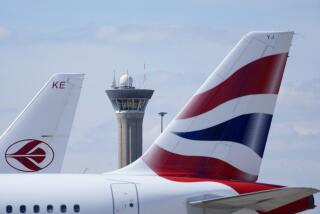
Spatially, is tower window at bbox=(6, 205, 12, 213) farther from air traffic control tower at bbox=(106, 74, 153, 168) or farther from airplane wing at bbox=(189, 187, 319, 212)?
air traffic control tower at bbox=(106, 74, 153, 168)

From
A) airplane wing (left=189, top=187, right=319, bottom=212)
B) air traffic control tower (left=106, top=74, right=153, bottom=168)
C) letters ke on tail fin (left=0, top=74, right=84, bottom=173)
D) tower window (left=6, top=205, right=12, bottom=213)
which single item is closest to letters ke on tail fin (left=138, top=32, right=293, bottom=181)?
airplane wing (left=189, top=187, right=319, bottom=212)

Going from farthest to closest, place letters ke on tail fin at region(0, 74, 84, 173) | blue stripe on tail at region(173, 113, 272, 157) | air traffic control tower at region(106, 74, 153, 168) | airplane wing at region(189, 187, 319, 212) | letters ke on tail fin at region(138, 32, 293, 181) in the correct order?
air traffic control tower at region(106, 74, 153, 168) < letters ke on tail fin at region(0, 74, 84, 173) < blue stripe on tail at region(173, 113, 272, 157) < letters ke on tail fin at region(138, 32, 293, 181) < airplane wing at region(189, 187, 319, 212)

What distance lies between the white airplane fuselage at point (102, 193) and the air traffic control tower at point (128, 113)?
85.9 metres

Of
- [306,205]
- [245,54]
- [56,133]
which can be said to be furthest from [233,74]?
[56,133]

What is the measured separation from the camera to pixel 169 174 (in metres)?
24.8

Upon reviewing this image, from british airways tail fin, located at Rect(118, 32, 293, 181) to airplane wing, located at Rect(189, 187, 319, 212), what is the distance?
2008 millimetres

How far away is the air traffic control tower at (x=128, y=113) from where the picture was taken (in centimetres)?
11081

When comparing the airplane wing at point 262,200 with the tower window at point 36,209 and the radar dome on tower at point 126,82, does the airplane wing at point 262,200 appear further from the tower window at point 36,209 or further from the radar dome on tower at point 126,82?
the radar dome on tower at point 126,82

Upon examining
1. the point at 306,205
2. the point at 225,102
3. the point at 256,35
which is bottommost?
the point at 306,205

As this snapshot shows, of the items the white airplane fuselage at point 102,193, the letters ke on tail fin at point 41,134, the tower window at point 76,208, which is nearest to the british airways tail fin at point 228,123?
the white airplane fuselage at point 102,193

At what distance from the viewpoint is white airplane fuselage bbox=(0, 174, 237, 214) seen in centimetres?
2305

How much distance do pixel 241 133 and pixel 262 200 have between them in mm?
3023

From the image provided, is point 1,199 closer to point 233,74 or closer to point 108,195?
point 108,195

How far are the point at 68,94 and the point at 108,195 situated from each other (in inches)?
591
